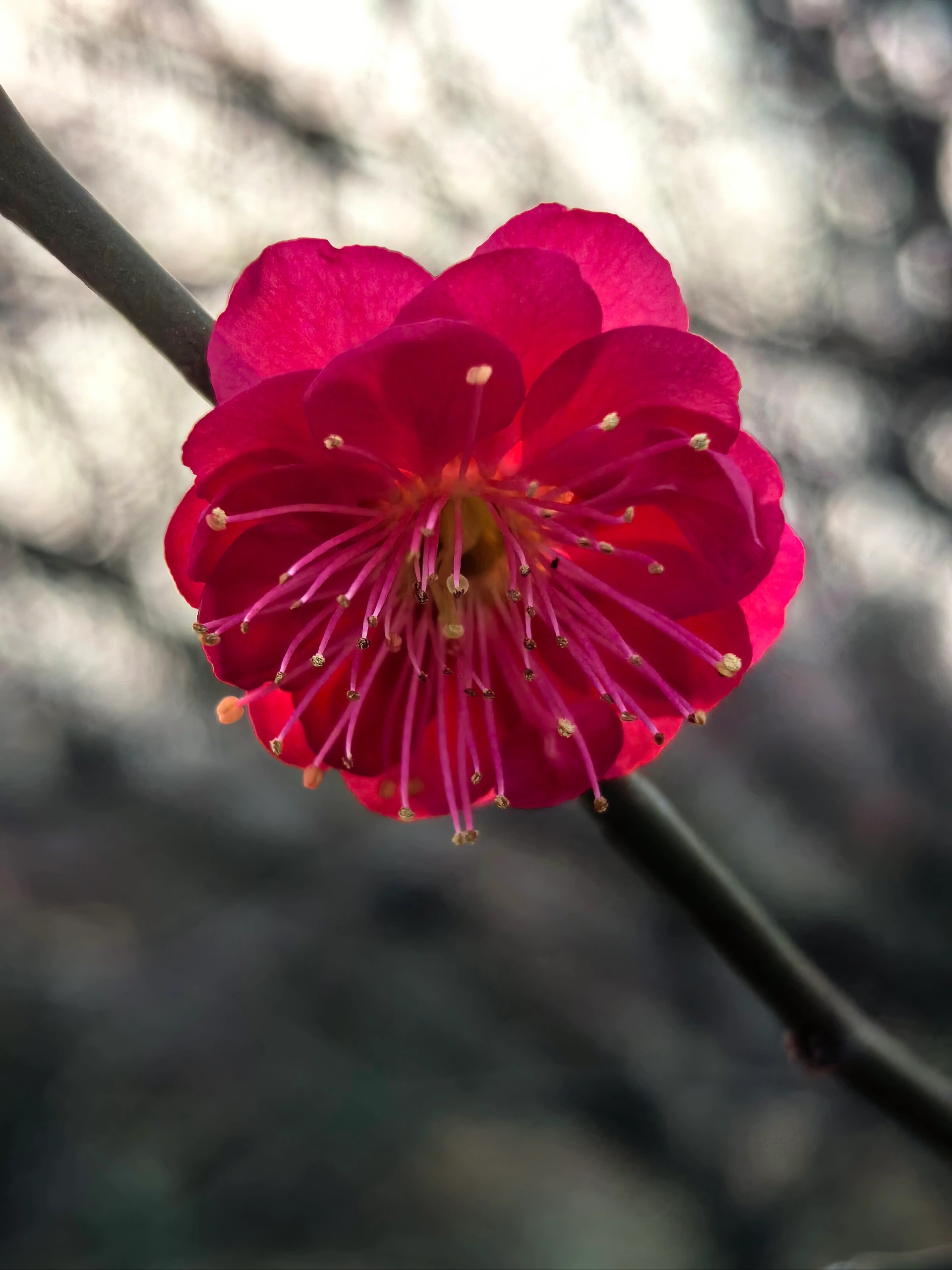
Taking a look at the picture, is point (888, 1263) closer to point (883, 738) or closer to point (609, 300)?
point (609, 300)

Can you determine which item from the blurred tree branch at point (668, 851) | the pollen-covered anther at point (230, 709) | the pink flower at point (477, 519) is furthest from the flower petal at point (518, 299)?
the pollen-covered anther at point (230, 709)

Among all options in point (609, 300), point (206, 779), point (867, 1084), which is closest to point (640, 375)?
point (609, 300)

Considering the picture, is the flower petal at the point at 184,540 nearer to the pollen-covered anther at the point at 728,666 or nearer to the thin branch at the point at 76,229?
the thin branch at the point at 76,229

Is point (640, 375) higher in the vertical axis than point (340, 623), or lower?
higher

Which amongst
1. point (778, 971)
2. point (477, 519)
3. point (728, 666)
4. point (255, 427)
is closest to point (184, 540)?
point (255, 427)

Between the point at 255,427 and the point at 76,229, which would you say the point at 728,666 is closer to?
the point at 255,427

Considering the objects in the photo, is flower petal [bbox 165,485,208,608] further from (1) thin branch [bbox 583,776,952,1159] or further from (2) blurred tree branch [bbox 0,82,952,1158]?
(1) thin branch [bbox 583,776,952,1159]
